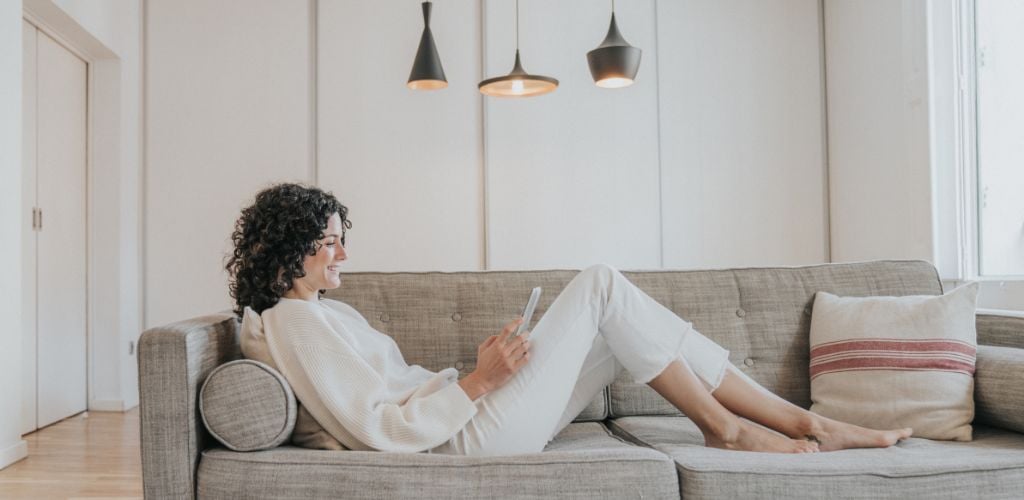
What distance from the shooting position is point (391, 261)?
4953 millimetres

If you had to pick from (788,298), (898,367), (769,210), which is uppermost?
→ (769,210)

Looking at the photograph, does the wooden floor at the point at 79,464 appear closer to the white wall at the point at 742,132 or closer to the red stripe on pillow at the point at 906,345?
the red stripe on pillow at the point at 906,345

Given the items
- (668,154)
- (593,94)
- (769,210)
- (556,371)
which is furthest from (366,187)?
(556,371)

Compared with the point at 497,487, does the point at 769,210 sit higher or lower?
higher

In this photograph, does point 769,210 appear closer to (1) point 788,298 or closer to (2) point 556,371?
(1) point 788,298

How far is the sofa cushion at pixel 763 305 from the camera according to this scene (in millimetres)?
A: 2227

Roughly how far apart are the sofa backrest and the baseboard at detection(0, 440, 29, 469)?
6.33ft

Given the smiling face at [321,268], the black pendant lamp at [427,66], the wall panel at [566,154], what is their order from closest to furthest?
1. the smiling face at [321,268]
2. the black pendant lamp at [427,66]
3. the wall panel at [566,154]

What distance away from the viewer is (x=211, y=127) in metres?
4.91

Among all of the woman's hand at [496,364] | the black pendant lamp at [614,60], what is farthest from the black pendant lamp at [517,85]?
the woman's hand at [496,364]

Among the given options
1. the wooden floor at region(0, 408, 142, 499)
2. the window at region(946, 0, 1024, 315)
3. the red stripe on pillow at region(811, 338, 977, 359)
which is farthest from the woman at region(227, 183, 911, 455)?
the window at region(946, 0, 1024, 315)

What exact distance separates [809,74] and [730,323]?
11.1 feet

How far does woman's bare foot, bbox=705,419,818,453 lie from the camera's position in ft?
5.79

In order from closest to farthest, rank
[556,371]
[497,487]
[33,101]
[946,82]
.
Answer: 1. [497,487]
2. [556,371]
3. [946,82]
4. [33,101]
